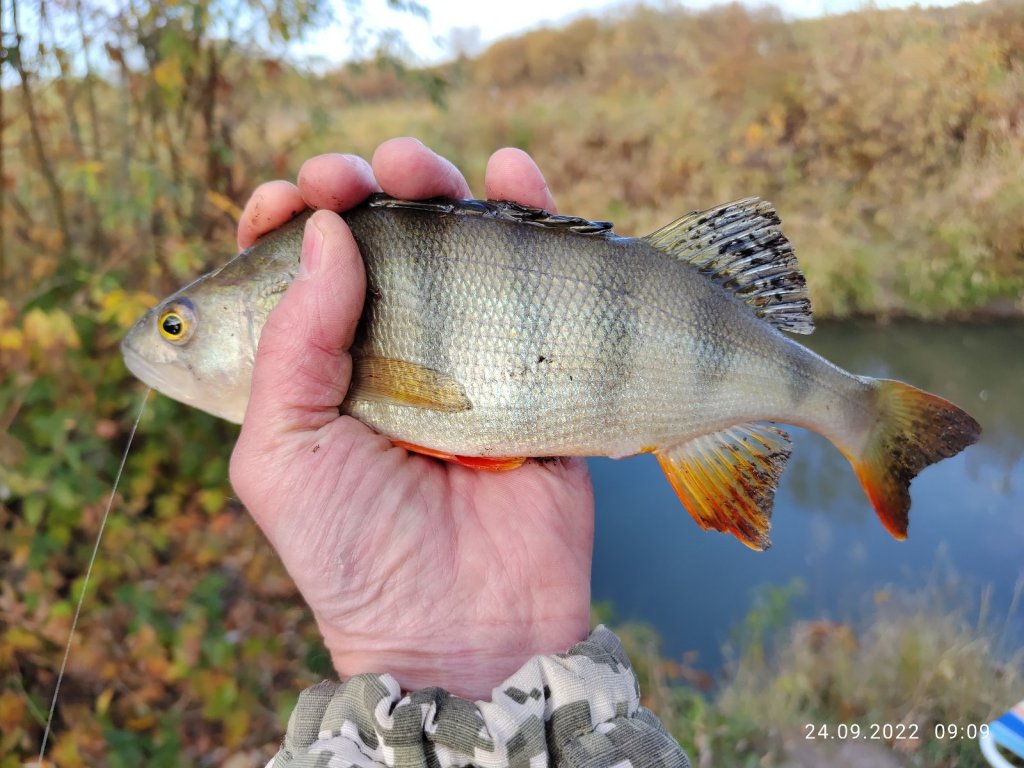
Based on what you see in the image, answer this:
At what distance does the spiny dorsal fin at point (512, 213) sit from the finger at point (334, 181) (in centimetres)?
17

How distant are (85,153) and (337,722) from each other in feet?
15.7

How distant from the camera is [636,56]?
12484 millimetres

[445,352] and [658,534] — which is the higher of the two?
[445,352]

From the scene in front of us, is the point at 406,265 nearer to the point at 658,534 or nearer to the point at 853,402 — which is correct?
the point at 853,402

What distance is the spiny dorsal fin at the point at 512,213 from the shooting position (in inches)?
77.5

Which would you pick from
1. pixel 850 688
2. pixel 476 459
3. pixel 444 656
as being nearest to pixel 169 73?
pixel 476 459

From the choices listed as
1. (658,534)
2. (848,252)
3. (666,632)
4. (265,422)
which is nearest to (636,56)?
(848,252)

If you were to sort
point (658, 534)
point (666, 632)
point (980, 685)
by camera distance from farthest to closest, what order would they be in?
point (658, 534) → point (666, 632) → point (980, 685)

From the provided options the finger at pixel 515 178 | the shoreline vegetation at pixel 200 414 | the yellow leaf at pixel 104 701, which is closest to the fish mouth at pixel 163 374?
the finger at pixel 515 178

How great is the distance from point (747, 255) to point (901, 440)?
77 cm

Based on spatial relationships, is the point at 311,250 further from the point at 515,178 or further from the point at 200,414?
the point at 200,414

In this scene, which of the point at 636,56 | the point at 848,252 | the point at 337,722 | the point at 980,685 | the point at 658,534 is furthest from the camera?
the point at 636,56

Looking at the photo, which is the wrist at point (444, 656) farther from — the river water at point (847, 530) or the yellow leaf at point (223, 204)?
the river water at point (847, 530)

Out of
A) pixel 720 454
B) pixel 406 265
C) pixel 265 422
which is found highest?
pixel 406 265
